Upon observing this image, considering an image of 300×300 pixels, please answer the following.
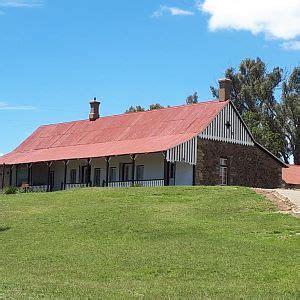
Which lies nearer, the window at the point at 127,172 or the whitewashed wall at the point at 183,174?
the whitewashed wall at the point at 183,174

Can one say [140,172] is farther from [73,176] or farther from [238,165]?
[73,176]

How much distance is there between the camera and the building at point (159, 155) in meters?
39.5

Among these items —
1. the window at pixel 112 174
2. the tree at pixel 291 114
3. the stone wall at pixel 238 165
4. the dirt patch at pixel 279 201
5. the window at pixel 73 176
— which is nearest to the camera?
the dirt patch at pixel 279 201

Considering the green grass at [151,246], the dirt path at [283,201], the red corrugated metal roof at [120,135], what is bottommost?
the green grass at [151,246]

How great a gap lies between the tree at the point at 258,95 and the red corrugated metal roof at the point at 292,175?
44.1 feet

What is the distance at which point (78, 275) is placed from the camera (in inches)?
643

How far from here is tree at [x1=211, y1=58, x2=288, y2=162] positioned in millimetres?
70438

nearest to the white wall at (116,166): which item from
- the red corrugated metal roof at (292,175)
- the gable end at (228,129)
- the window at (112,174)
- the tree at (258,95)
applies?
the window at (112,174)

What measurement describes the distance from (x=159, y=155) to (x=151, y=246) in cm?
1993

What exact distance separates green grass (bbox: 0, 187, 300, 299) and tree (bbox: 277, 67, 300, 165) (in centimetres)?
4008

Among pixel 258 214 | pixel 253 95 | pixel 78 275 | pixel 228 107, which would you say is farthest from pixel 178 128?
pixel 253 95

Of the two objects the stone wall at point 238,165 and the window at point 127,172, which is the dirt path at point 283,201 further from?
the window at point 127,172

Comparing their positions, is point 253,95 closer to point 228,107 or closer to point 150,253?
point 228,107

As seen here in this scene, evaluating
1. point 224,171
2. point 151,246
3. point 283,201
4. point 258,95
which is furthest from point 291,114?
point 151,246
